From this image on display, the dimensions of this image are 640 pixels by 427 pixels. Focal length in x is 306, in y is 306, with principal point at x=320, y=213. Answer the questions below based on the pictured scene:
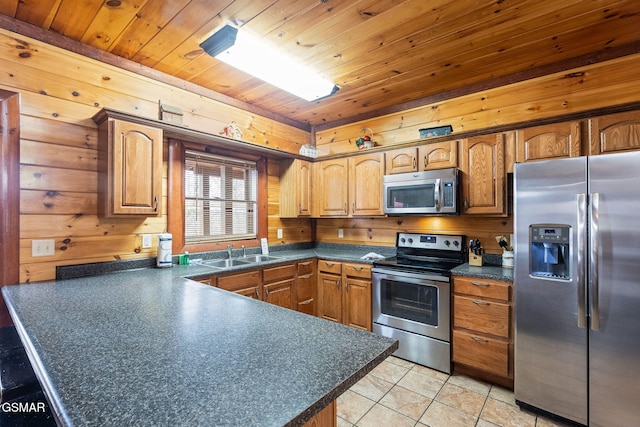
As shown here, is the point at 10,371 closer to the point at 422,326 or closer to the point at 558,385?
the point at 422,326

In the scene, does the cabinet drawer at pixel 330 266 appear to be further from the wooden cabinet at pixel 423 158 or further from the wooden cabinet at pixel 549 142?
the wooden cabinet at pixel 549 142

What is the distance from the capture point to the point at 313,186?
12.5ft

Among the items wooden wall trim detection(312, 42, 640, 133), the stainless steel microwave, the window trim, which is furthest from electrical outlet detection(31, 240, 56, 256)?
wooden wall trim detection(312, 42, 640, 133)

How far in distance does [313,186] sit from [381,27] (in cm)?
205

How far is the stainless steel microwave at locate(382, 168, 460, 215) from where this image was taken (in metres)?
2.72

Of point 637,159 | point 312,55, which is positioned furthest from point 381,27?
point 637,159

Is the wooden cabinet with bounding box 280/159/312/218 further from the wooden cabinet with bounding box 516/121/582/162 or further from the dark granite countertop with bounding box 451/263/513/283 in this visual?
the wooden cabinet with bounding box 516/121/582/162

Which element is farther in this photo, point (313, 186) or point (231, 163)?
point (313, 186)

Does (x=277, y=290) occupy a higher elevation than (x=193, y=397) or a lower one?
lower

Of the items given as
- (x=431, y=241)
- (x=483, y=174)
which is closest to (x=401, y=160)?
(x=483, y=174)

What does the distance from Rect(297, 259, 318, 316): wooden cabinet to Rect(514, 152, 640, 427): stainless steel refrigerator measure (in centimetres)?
194

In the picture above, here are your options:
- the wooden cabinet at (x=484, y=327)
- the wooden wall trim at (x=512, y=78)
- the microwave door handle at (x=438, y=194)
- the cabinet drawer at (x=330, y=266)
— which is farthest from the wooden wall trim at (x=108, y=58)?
the wooden cabinet at (x=484, y=327)

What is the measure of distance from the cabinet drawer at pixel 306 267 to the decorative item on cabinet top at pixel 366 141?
1.44 m

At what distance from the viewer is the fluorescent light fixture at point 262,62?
6.83 feet
